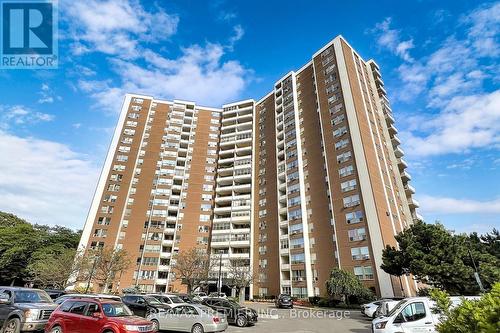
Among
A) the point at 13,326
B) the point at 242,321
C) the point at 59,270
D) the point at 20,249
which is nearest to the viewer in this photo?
the point at 13,326

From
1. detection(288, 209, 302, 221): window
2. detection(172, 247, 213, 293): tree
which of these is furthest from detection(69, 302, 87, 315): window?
detection(288, 209, 302, 221): window

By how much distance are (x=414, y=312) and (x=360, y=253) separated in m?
34.7

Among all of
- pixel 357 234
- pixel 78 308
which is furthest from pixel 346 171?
pixel 78 308

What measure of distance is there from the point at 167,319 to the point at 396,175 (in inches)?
2198

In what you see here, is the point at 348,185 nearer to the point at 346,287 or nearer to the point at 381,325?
the point at 346,287

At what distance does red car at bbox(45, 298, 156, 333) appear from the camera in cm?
1073

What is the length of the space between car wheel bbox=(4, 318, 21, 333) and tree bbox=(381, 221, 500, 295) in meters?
35.0

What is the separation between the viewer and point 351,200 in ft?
162

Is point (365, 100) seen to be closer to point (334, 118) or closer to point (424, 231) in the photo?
point (334, 118)

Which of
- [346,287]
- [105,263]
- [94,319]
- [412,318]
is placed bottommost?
[412,318]

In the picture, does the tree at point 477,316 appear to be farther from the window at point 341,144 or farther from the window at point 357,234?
the window at point 341,144

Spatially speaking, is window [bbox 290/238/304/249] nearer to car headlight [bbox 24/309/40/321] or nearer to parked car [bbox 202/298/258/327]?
parked car [bbox 202/298/258/327]

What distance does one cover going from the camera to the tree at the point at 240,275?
183 feet

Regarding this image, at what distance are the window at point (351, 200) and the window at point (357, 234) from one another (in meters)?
4.40
